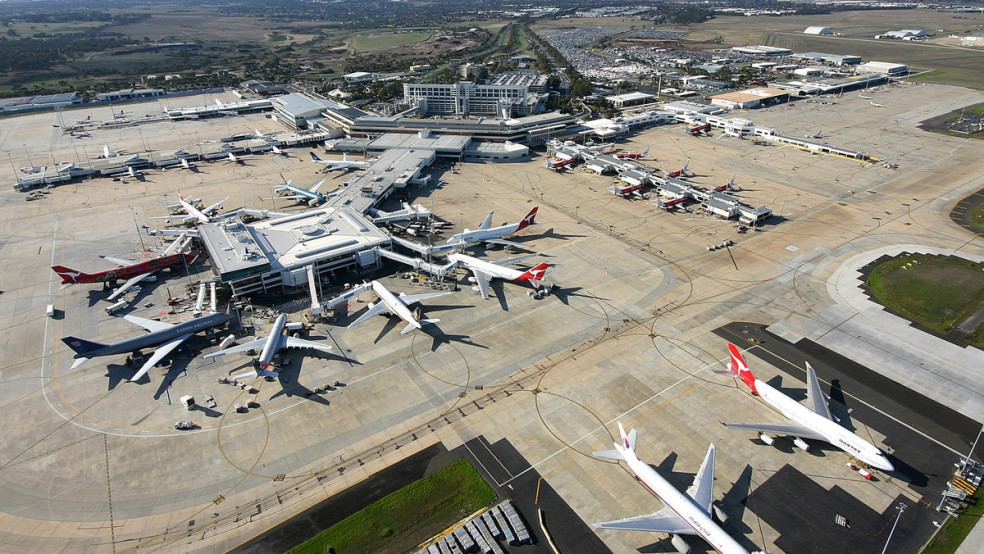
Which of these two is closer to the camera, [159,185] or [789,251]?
[789,251]

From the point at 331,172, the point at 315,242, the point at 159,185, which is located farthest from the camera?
the point at 331,172

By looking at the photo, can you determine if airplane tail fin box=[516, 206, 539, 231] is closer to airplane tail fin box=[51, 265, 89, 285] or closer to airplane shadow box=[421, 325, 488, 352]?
airplane shadow box=[421, 325, 488, 352]

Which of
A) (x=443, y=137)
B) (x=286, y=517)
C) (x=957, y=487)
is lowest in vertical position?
(x=286, y=517)

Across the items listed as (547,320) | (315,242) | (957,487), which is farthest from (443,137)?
(957,487)

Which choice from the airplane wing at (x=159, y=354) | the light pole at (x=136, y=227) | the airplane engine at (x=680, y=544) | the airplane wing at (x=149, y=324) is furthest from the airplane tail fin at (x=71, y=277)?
the airplane engine at (x=680, y=544)

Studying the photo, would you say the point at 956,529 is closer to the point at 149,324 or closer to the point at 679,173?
the point at 149,324

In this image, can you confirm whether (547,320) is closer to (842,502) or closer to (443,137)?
(842,502)

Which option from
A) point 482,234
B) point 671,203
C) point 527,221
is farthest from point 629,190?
point 482,234
